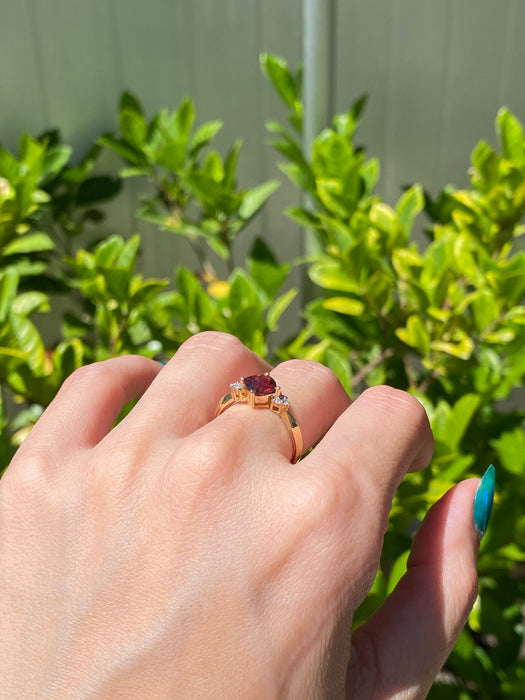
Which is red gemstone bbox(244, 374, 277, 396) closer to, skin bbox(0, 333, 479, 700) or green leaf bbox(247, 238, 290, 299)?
skin bbox(0, 333, 479, 700)

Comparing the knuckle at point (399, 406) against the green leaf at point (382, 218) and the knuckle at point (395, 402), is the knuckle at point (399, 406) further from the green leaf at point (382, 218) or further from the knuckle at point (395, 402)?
the green leaf at point (382, 218)

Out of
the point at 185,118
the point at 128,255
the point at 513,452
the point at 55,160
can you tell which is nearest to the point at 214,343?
the point at 128,255

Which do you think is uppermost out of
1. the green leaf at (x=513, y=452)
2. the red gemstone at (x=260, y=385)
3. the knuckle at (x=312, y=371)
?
the red gemstone at (x=260, y=385)

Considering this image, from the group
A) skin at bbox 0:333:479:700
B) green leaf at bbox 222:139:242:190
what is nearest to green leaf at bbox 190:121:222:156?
green leaf at bbox 222:139:242:190

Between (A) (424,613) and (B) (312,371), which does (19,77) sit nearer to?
(B) (312,371)

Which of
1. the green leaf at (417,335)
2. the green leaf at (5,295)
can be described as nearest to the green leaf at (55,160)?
the green leaf at (5,295)

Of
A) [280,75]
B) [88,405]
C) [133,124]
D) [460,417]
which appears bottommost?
[460,417]
